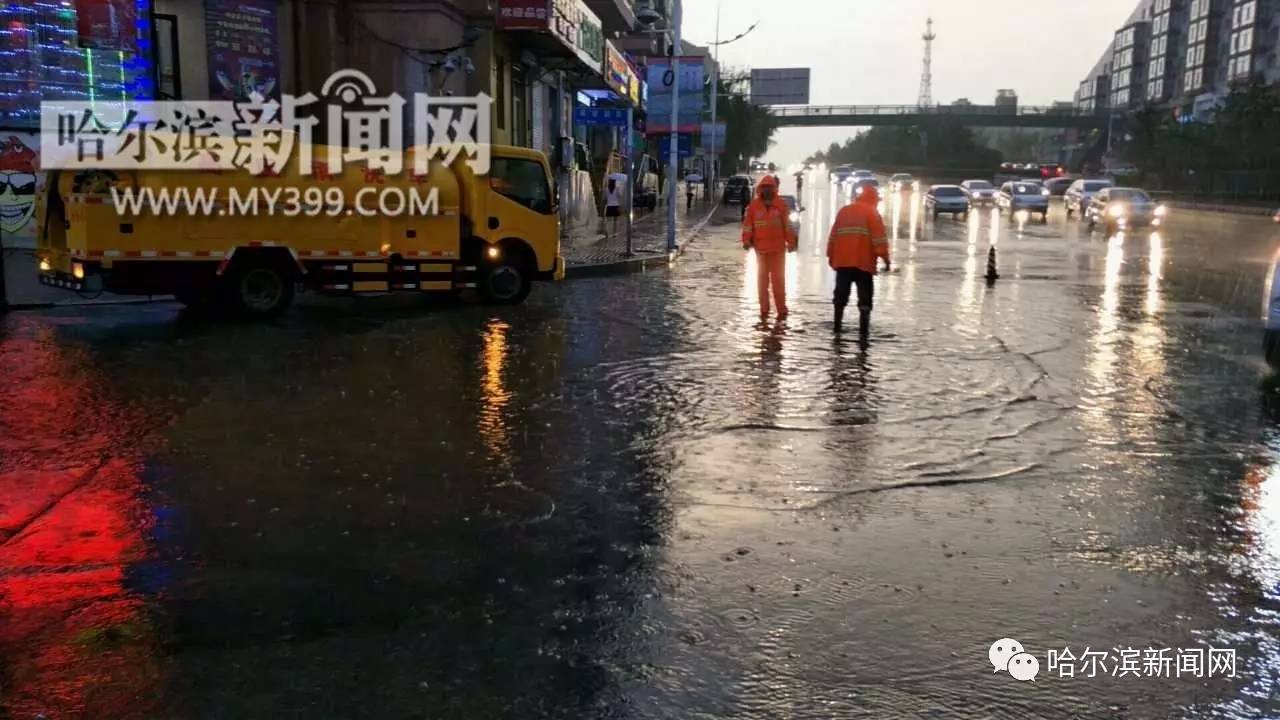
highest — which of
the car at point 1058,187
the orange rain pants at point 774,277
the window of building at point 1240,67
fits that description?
the window of building at point 1240,67

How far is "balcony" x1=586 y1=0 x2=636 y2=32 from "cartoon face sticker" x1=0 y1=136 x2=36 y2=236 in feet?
68.1

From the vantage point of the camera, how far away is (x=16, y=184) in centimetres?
2070

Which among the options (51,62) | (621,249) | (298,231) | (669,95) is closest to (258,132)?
(298,231)

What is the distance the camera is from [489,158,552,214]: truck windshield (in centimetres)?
1523

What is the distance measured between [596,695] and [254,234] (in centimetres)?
1095

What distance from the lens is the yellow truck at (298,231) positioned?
41.5 ft

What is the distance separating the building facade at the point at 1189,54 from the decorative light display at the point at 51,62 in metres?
71.9

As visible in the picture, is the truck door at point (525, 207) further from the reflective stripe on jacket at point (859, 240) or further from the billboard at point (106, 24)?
the billboard at point (106, 24)

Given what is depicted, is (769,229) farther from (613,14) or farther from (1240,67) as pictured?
(1240,67)

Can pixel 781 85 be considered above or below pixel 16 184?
above

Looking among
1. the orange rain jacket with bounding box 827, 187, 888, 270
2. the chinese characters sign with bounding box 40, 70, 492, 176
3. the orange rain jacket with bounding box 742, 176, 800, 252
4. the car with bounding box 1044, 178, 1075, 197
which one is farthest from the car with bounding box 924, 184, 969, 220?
the orange rain jacket with bounding box 827, 187, 888, 270

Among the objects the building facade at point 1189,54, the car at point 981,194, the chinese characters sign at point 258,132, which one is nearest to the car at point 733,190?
the car at point 981,194

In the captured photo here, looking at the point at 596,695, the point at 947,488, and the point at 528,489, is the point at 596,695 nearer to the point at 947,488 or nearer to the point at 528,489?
the point at 528,489

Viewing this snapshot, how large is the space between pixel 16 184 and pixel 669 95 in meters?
16.7
